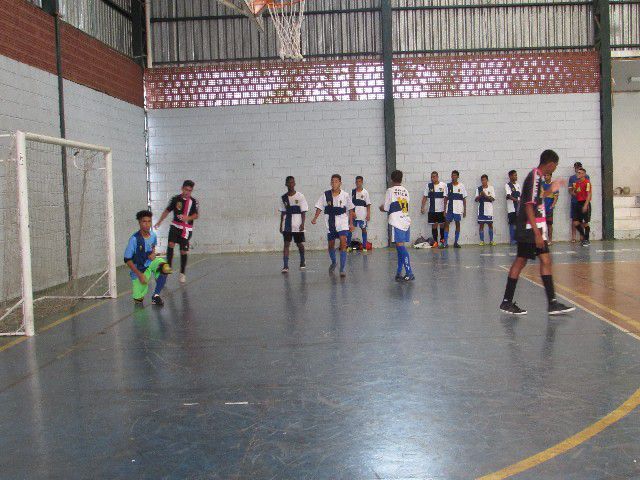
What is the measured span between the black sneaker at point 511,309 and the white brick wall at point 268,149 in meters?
12.3

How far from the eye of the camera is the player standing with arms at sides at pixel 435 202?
20.8 metres

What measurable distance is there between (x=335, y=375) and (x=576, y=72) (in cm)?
1805

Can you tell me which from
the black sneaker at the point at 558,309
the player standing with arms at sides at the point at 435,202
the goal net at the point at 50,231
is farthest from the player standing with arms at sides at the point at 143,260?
the player standing with arms at sides at the point at 435,202

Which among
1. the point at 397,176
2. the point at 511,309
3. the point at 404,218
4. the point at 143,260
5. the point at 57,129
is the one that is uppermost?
the point at 57,129

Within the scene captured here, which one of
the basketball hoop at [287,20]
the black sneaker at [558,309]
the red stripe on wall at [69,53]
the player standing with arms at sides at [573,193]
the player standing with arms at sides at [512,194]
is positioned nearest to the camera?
the black sneaker at [558,309]

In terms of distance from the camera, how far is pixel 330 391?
583cm

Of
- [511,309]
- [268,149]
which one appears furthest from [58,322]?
[268,149]

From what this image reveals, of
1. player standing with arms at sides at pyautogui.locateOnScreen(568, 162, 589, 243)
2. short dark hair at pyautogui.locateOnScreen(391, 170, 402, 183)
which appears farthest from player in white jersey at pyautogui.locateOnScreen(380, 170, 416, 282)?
player standing with arms at sides at pyautogui.locateOnScreen(568, 162, 589, 243)

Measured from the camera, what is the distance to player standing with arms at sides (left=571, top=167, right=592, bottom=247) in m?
Answer: 20.6

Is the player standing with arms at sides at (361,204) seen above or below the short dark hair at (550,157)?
below

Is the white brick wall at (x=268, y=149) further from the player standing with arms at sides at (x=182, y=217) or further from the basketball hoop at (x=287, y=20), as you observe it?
the player standing with arms at sides at (x=182, y=217)

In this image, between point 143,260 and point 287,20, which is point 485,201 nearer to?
point 287,20

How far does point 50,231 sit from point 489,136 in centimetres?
1333

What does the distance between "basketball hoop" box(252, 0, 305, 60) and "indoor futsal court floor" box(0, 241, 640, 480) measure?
7981 millimetres
